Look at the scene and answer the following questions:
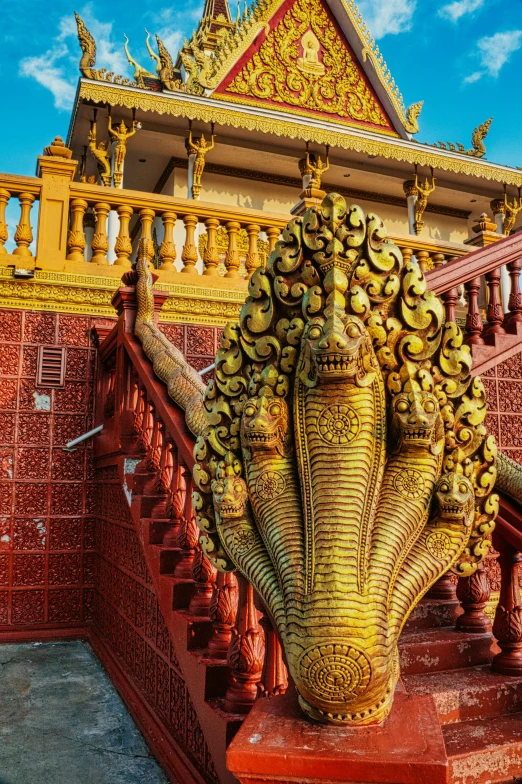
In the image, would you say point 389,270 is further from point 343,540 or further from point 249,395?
point 343,540

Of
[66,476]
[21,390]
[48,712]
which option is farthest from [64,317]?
[48,712]

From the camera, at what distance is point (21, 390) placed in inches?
193

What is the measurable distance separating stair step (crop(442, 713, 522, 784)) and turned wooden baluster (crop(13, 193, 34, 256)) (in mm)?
4540

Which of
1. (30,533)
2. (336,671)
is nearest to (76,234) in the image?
(30,533)

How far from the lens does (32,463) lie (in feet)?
15.9

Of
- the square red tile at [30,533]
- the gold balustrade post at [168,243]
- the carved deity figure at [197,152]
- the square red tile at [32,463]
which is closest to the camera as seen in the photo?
the square red tile at [30,533]

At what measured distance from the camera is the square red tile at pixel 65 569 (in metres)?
4.72

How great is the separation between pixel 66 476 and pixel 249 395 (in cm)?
396

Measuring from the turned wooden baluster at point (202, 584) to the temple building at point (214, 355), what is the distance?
10 millimetres

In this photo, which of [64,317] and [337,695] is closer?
[337,695]

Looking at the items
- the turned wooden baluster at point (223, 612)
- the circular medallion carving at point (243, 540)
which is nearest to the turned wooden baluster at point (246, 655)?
the turned wooden baluster at point (223, 612)

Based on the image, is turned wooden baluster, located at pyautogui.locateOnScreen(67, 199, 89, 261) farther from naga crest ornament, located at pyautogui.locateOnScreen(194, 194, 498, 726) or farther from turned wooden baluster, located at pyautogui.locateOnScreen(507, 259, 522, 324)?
naga crest ornament, located at pyautogui.locateOnScreen(194, 194, 498, 726)

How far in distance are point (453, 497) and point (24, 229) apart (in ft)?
15.7

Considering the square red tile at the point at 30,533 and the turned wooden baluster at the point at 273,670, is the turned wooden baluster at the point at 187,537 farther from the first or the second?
the square red tile at the point at 30,533
